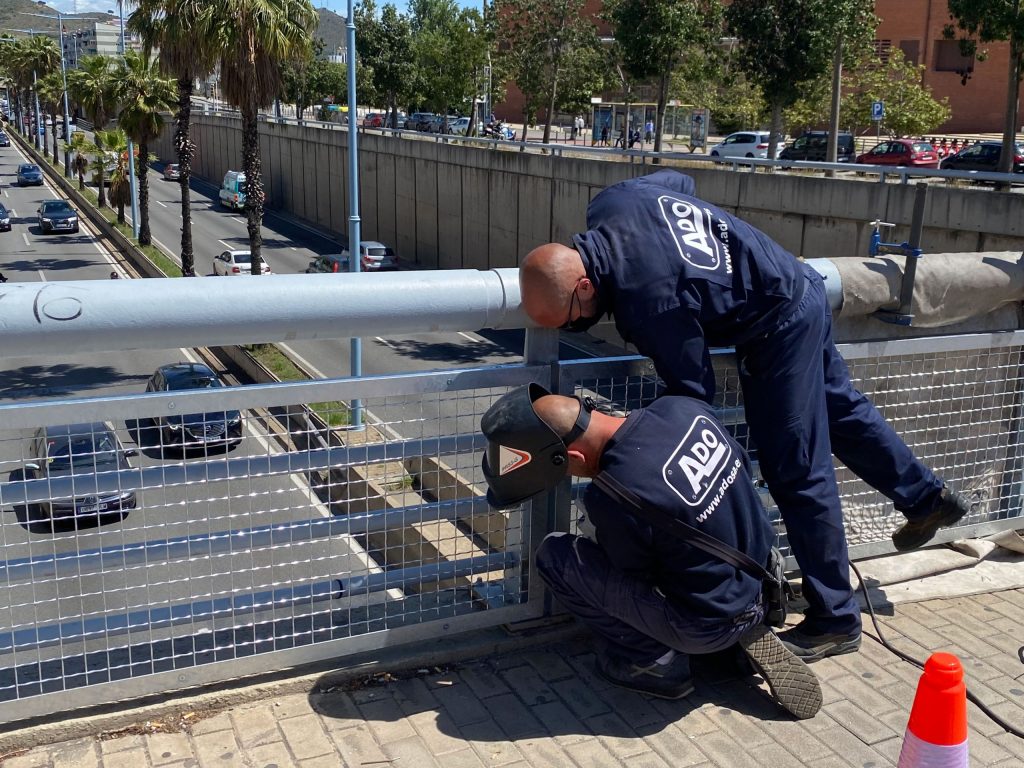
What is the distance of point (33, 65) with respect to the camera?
9200 centimetres

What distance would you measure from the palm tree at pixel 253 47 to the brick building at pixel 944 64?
131ft

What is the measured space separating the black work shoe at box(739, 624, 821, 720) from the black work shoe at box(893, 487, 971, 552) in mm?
968

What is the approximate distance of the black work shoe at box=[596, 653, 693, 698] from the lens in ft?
10.7

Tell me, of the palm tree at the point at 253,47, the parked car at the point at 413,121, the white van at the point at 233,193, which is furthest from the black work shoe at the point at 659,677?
the parked car at the point at 413,121

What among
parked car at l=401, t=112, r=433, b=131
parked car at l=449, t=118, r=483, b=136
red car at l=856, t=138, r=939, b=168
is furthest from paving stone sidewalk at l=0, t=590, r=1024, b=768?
parked car at l=401, t=112, r=433, b=131

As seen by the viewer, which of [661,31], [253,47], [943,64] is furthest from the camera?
[943,64]

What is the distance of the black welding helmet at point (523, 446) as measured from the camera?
2848 mm

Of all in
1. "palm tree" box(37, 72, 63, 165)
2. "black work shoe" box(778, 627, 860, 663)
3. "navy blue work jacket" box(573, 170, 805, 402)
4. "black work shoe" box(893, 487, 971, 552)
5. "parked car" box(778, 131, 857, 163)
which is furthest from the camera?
"palm tree" box(37, 72, 63, 165)

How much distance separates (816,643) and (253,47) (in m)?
25.4

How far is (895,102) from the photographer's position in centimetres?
4588

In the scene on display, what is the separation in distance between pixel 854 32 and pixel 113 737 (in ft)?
96.8

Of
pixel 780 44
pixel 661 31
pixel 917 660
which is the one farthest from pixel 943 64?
pixel 917 660

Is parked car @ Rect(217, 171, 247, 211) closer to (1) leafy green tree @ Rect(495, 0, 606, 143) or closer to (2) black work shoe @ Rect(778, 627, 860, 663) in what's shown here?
(1) leafy green tree @ Rect(495, 0, 606, 143)

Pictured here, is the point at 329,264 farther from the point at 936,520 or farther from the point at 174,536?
the point at 174,536
